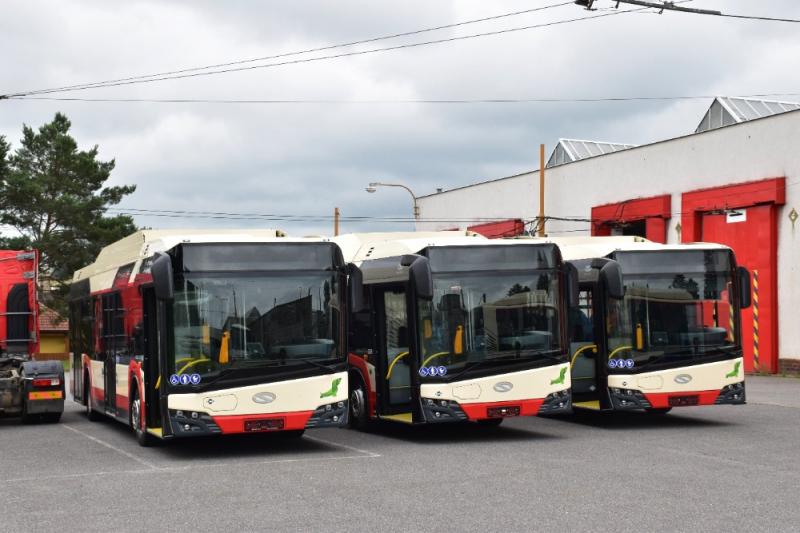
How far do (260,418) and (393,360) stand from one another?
2890 millimetres

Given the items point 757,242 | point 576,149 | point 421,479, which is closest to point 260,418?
point 421,479

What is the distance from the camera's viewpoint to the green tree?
63.5 metres

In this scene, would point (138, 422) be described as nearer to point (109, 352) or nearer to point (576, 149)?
point (109, 352)

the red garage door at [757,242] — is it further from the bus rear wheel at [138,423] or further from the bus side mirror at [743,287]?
the bus rear wheel at [138,423]

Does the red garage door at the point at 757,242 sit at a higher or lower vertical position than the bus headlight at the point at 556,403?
higher

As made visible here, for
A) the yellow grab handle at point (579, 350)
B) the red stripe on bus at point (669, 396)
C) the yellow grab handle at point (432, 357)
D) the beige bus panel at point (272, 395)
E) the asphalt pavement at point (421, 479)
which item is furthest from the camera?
the yellow grab handle at point (579, 350)

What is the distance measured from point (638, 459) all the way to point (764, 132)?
73.4ft

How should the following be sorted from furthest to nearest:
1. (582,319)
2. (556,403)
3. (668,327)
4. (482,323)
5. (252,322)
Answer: (582,319)
(668,327)
(556,403)
(482,323)
(252,322)

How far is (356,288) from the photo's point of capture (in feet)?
49.8

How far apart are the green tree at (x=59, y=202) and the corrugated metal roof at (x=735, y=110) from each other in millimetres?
32944

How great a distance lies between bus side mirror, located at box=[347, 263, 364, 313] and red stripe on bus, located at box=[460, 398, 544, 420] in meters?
1.89

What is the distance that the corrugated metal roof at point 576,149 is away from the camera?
49875mm

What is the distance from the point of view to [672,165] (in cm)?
3794

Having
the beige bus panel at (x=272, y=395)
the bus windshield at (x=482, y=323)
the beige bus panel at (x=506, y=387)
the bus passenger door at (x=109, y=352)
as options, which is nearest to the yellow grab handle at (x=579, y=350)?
the beige bus panel at (x=506, y=387)
